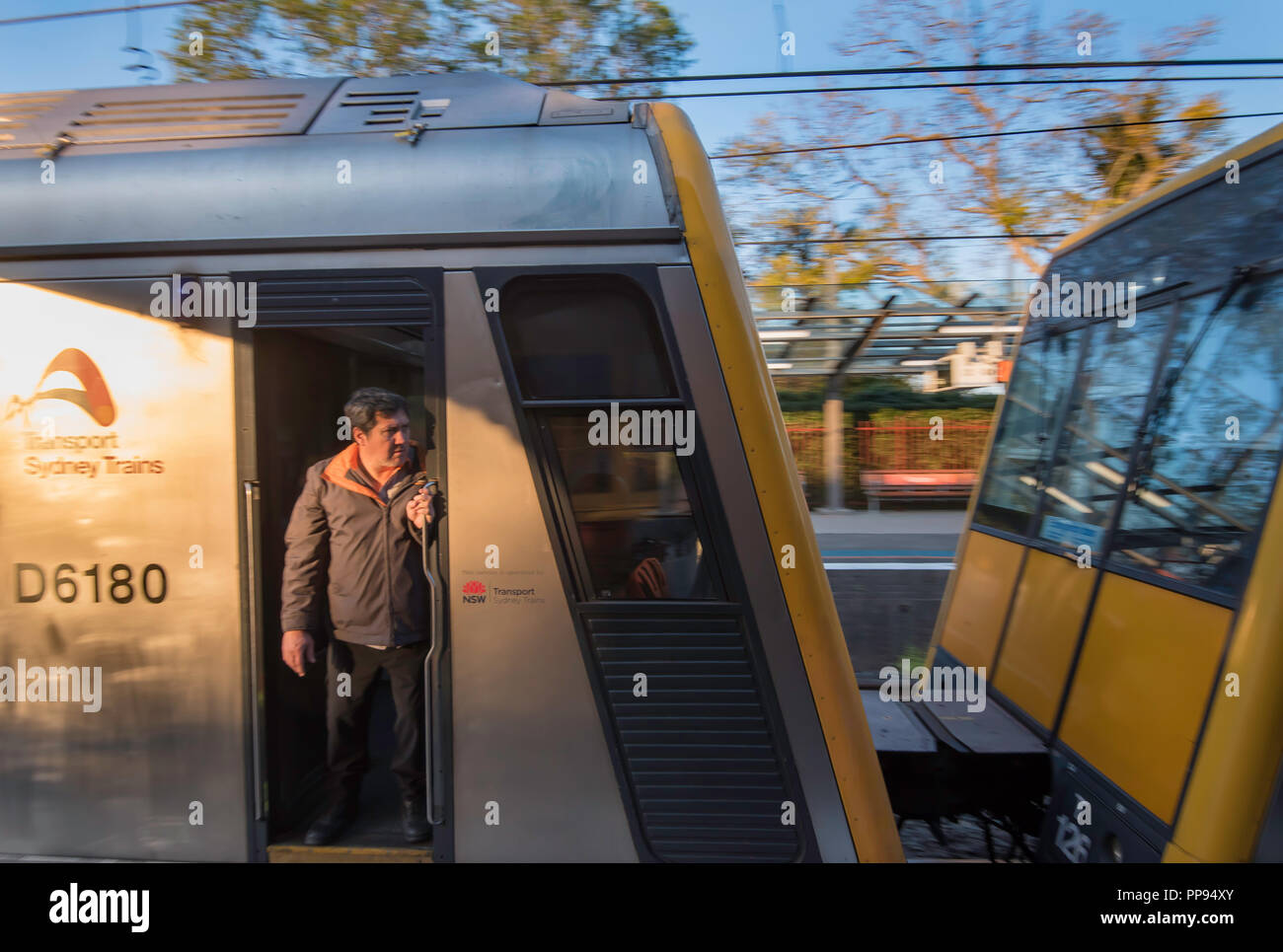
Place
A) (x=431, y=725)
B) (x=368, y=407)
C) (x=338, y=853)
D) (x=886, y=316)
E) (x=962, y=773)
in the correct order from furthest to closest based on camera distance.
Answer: (x=886, y=316) < (x=962, y=773) < (x=368, y=407) < (x=338, y=853) < (x=431, y=725)

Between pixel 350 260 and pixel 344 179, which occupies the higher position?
pixel 344 179

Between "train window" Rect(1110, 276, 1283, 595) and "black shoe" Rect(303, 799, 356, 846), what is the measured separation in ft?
10.3

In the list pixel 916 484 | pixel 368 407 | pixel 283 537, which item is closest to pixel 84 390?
pixel 283 537

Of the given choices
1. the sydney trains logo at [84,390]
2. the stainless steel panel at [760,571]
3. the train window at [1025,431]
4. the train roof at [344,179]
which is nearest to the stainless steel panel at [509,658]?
the train roof at [344,179]

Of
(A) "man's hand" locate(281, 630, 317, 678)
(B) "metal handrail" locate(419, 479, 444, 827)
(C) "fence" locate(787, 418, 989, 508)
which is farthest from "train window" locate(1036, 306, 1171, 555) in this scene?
(C) "fence" locate(787, 418, 989, 508)

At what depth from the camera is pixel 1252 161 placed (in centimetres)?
278

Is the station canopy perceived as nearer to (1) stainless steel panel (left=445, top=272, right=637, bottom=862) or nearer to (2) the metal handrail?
(1) stainless steel panel (left=445, top=272, right=637, bottom=862)

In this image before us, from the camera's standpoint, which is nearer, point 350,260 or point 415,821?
point 350,260

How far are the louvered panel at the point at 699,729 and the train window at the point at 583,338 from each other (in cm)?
77

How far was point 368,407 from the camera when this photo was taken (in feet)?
9.81

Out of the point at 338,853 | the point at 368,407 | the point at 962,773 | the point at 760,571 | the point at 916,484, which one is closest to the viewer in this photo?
the point at 760,571

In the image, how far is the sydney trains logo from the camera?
2.78 metres

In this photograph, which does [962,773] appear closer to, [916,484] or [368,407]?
[368,407]

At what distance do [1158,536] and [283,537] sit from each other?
331 cm
